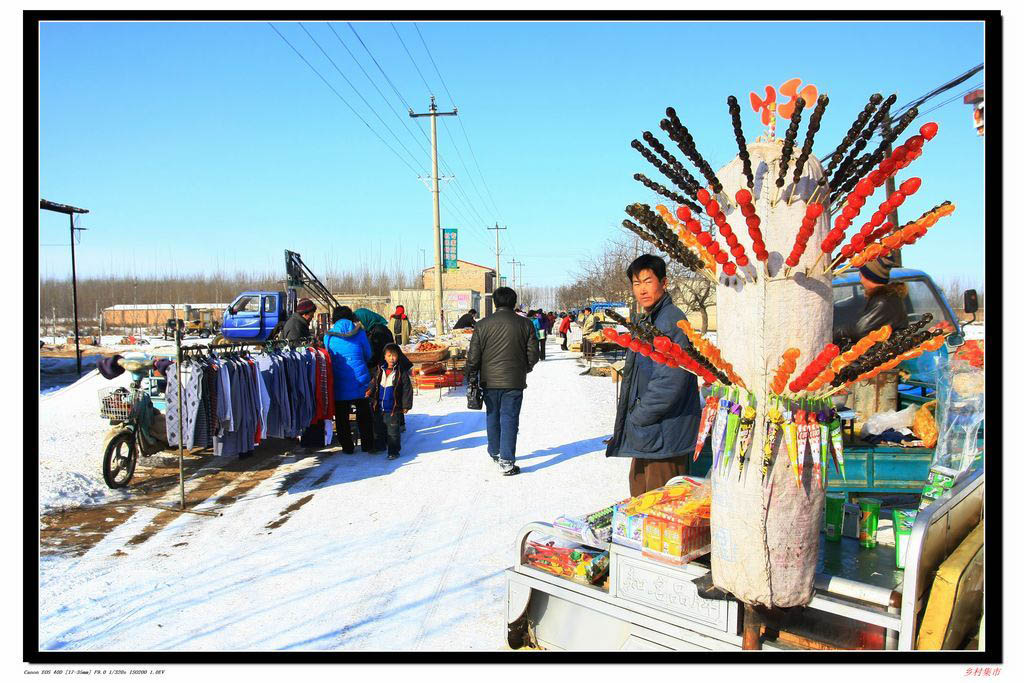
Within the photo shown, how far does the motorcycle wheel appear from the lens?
6.30 meters

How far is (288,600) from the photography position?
13.0ft

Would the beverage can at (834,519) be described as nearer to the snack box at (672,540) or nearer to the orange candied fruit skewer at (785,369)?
the snack box at (672,540)

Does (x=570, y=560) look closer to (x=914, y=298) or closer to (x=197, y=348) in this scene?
Result: (x=197, y=348)

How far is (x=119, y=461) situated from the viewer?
656 centimetres

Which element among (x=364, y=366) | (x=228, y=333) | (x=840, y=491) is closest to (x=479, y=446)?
(x=364, y=366)

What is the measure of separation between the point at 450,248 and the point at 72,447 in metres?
21.8

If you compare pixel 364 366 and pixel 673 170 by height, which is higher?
pixel 673 170

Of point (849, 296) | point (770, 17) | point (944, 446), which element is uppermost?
point (770, 17)

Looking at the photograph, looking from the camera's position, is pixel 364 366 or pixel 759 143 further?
pixel 364 366

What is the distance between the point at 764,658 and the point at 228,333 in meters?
24.2

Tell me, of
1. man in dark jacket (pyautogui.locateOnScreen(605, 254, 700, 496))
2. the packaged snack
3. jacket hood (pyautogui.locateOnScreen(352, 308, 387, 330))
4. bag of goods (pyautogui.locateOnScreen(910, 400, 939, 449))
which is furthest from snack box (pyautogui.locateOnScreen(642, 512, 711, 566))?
jacket hood (pyautogui.locateOnScreen(352, 308, 387, 330))

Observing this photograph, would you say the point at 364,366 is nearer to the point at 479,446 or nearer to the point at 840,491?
the point at 479,446

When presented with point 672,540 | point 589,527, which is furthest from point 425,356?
point 672,540

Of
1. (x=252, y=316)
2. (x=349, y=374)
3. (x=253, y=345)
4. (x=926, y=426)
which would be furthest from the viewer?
(x=252, y=316)
